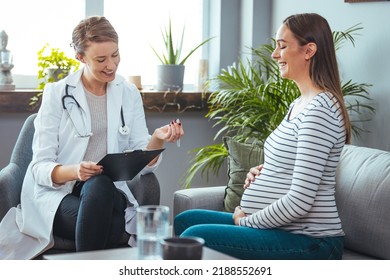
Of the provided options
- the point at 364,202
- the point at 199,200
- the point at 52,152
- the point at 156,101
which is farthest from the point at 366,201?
the point at 156,101

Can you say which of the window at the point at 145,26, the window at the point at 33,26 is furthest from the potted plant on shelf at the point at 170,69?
the window at the point at 33,26

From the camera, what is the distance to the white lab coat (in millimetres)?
2727

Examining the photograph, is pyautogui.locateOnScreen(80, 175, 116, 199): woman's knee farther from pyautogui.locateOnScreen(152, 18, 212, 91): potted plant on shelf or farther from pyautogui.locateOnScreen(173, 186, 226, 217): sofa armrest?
pyautogui.locateOnScreen(152, 18, 212, 91): potted plant on shelf

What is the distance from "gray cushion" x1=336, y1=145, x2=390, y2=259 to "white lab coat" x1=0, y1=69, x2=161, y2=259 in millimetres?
775

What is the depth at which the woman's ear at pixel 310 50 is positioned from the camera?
7.80 ft

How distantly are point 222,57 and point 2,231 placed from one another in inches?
75.8

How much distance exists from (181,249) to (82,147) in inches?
52.5

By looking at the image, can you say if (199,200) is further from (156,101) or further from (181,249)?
(181,249)

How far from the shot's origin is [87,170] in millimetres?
2604

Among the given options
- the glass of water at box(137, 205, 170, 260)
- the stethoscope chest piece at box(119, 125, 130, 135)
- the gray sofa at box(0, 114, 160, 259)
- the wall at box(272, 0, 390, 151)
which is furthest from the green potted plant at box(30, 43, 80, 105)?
the glass of water at box(137, 205, 170, 260)

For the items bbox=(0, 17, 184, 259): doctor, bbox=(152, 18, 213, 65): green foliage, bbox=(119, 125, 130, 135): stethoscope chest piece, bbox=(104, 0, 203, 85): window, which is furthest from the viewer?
bbox=(104, 0, 203, 85): window

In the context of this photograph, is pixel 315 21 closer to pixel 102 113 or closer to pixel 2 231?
pixel 102 113

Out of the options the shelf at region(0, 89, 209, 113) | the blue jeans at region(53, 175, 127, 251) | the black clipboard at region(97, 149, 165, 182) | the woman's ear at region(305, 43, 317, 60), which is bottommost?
the blue jeans at region(53, 175, 127, 251)
